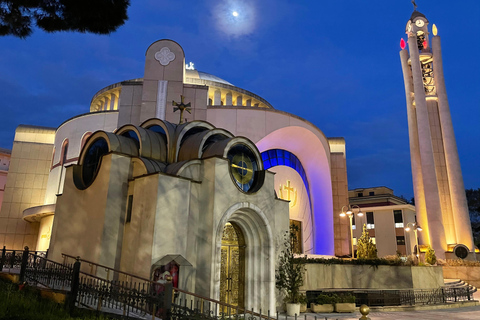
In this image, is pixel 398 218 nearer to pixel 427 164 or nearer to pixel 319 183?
pixel 427 164

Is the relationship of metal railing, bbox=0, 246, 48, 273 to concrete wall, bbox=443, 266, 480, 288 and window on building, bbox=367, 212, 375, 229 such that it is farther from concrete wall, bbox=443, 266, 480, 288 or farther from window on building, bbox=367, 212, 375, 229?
window on building, bbox=367, 212, 375, 229

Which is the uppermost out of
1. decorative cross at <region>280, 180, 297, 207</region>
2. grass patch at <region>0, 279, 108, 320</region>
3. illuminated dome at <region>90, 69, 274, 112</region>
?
illuminated dome at <region>90, 69, 274, 112</region>

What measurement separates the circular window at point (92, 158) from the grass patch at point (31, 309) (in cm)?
512

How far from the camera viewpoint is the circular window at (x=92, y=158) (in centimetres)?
1392

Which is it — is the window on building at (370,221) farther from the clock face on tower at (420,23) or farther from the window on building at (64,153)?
the window on building at (64,153)

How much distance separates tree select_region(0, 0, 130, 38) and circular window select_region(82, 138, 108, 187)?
4388 millimetres

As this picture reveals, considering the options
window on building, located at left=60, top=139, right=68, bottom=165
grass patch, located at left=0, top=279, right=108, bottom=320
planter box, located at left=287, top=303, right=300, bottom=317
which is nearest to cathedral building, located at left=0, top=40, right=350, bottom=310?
planter box, located at left=287, top=303, right=300, bottom=317

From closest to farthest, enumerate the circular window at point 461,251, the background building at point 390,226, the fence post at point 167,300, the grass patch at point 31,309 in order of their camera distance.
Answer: the grass patch at point 31,309, the fence post at point 167,300, the circular window at point 461,251, the background building at point 390,226

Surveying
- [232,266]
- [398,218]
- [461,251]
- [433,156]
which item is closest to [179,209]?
[232,266]

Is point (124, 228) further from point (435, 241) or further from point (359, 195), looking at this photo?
point (359, 195)

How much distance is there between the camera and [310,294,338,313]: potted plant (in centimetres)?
1438

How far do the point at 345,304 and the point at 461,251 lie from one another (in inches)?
1082

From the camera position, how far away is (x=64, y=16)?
11.1 metres

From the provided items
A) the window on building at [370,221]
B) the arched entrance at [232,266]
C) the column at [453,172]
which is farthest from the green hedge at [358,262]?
the window on building at [370,221]
